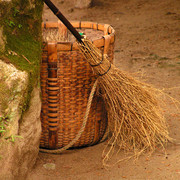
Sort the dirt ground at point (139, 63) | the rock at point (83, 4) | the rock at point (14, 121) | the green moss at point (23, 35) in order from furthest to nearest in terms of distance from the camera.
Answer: the rock at point (83, 4) → the dirt ground at point (139, 63) → the green moss at point (23, 35) → the rock at point (14, 121)

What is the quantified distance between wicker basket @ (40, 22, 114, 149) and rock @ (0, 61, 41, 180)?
313mm

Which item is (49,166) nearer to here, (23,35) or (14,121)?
(14,121)

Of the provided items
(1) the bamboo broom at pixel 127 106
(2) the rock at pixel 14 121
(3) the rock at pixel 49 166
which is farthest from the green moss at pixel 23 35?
(3) the rock at pixel 49 166

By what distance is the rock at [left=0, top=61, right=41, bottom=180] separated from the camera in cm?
165

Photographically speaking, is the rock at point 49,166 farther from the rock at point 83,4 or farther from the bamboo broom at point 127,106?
the rock at point 83,4

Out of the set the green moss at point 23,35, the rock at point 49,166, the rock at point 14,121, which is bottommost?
the rock at point 49,166

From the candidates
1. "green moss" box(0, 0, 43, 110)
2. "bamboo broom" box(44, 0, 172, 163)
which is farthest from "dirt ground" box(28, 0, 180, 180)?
"green moss" box(0, 0, 43, 110)

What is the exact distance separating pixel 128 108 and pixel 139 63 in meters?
2.26

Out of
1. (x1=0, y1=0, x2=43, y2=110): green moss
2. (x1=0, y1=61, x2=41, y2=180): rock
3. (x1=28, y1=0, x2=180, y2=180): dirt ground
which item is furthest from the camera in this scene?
Answer: (x1=28, y1=0, x2=180, y2=180): dirt ground

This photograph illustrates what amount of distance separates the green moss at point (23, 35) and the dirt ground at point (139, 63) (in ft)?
2.27

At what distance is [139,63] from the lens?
449 cm

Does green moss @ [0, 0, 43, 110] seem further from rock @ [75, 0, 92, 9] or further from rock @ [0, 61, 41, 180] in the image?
rock @ [75, 0, 92, 9]

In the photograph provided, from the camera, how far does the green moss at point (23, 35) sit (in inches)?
A: 70.6

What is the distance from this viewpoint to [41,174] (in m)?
2.13
